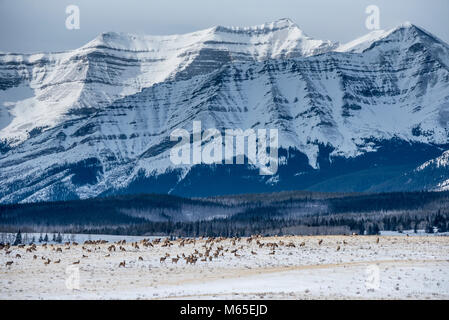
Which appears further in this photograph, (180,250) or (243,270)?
(180,250)

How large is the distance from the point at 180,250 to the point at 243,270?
21.6 meters

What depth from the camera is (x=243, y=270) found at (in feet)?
425

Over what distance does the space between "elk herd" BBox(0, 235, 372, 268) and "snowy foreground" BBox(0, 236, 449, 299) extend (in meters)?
0.17

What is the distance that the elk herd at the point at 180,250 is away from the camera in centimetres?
→ 13838

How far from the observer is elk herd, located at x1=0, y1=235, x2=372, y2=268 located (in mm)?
138375

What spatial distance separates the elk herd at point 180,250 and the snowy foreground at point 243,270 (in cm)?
17

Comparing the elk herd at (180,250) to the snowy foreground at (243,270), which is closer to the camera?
the snowy foreground at (243,270)

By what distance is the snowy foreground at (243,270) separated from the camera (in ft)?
362

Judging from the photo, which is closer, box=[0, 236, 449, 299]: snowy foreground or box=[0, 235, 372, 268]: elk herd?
box=[0, 236, 449, 299]: snowy foreground

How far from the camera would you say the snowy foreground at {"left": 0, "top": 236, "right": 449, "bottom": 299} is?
11019cm

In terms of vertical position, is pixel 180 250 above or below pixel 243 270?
above
